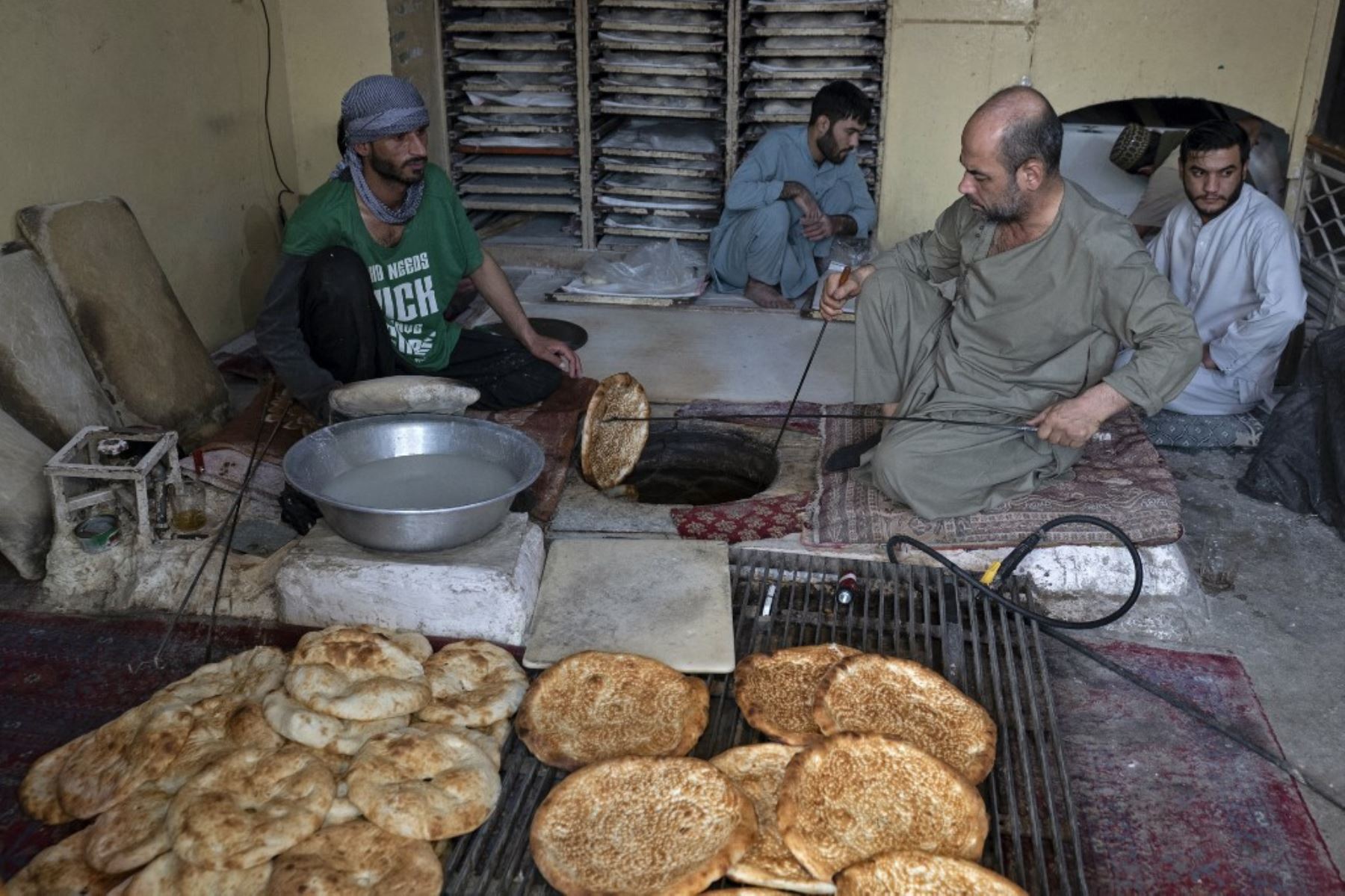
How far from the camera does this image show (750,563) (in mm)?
3586

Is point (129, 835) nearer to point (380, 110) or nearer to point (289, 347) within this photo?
point (289, 347)

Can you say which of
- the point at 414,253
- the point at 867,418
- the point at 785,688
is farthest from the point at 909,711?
the point at 414,253

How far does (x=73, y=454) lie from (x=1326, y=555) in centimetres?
393

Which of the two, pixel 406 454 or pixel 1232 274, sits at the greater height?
pixel 1232 274

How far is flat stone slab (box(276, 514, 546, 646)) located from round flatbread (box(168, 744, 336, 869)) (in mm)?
616

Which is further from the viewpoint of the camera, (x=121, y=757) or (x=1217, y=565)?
(x=1217, y=565)

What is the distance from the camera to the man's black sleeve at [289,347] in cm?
379

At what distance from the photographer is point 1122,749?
2.92m

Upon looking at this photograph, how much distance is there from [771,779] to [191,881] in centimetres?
120

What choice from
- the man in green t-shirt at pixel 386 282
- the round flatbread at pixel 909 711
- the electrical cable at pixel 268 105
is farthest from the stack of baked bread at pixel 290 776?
the electrical cable at pixel 268 105

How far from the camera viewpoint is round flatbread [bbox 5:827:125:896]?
228 cm

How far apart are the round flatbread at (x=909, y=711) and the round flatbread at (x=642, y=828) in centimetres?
38

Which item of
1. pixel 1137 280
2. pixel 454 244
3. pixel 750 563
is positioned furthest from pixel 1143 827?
pixel 454 244

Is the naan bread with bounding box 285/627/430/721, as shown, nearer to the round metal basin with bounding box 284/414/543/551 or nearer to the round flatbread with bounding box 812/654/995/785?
the round metal basin with bounding box 284/414/543/551
